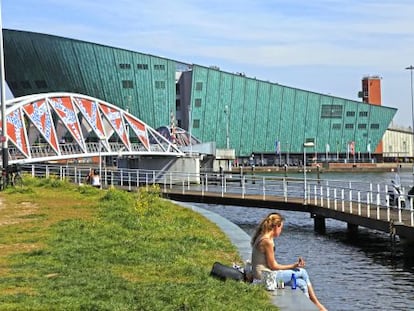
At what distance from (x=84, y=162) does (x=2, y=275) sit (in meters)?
103

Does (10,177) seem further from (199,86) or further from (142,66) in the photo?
(199,86)

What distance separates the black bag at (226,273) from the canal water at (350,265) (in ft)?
15.2

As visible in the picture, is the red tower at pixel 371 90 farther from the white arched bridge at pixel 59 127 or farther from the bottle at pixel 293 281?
the bottle at pixel 293 281

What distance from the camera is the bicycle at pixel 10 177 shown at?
3522cm

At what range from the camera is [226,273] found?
39.8 feet

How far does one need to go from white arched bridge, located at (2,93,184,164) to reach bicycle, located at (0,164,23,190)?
488 inches

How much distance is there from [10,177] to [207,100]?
332ft

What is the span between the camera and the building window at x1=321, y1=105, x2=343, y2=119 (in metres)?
145

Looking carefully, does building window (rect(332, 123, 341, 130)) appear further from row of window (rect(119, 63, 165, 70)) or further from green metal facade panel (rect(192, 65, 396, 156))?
row of window (rect(119, 63, 165, 70))

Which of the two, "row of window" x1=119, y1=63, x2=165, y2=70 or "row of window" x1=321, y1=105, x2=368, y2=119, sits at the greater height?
"row of window" x1=119, y1=63, x2=165, y2=70

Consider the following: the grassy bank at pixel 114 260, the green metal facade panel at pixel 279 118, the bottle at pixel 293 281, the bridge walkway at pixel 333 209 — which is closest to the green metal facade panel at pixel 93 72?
the green metal facade panel at pixel 279 118

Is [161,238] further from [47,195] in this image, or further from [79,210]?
[47,195]

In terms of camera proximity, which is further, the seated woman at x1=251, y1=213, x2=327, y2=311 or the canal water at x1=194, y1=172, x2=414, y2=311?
the canal water at x1=194, y1=172, x2=414, y2=311

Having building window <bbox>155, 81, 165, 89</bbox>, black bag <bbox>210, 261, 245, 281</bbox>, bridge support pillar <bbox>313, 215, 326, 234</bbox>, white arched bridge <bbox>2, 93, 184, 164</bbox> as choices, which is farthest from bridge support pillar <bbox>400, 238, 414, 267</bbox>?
building window <bbox>155, 81, 165, 89</bbox>
